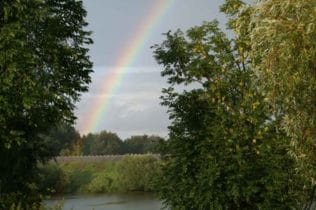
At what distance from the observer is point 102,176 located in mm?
61562

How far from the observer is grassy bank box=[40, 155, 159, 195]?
5697 centimetres

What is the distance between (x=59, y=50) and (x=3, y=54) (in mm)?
3133

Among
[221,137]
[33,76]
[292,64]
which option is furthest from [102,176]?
[292,64]

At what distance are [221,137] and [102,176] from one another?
47.0 metres

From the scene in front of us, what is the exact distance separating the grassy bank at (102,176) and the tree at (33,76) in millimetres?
32048

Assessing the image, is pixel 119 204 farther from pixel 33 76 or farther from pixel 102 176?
pixel 33 76

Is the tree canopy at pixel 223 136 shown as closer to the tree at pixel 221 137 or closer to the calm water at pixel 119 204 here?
the tree at pixel 221 137

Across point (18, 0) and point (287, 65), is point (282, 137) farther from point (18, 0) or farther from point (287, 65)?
point (18, 0)

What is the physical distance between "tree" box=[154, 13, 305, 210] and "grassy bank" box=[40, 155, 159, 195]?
37.2m

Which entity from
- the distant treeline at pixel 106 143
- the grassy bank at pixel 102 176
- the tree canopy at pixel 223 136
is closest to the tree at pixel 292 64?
the tree canopy at pixel 223 136

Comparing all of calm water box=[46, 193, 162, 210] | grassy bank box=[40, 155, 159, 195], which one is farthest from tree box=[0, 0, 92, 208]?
grassy bank box=[40, 155, 159, 195]

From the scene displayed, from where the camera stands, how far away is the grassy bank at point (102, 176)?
2243 inches

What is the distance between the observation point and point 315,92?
11453 mm

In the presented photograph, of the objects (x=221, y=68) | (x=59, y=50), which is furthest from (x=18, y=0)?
(x=221, y=68)
